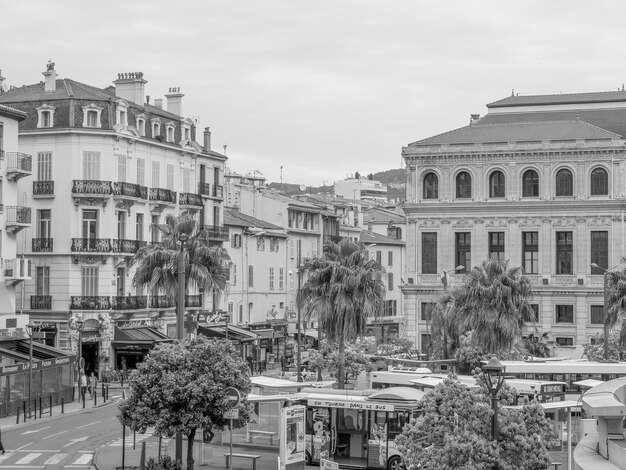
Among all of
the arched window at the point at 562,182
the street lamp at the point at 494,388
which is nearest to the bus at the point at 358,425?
the street lamp at the point at 494,388

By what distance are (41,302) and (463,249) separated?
105 feet

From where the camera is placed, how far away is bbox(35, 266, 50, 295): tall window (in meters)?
74.9

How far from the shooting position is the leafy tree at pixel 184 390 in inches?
1344

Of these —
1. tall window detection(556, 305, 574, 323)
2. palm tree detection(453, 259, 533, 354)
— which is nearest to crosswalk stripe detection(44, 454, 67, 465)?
palm tree detection(453, 259, 533, 354)

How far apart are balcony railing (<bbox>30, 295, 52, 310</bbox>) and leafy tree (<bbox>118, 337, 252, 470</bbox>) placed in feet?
132

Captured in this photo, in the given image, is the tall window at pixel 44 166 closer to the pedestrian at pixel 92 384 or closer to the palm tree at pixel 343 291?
the pedestrian at pixel 92 384

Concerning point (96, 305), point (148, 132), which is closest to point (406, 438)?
point (96, 305)

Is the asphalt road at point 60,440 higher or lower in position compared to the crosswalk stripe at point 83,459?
lower

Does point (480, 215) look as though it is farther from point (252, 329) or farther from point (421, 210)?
point (252, 329)

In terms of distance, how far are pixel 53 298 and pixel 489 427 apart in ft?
175

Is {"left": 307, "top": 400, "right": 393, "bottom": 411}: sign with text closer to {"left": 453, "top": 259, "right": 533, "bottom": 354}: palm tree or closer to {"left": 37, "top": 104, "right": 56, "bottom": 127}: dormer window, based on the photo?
{"left": 453, "top": 259, "right": 533, "bottom": 354}: palm tree

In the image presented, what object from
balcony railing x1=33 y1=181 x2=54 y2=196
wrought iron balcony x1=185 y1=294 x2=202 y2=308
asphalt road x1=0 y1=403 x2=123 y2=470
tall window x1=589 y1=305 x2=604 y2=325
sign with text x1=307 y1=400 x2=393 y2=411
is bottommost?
asphalt road x1=0 y1=403 x2=123 y2=470

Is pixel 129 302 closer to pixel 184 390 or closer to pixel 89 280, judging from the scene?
pixel 89 280

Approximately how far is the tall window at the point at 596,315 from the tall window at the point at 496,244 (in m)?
7.77
